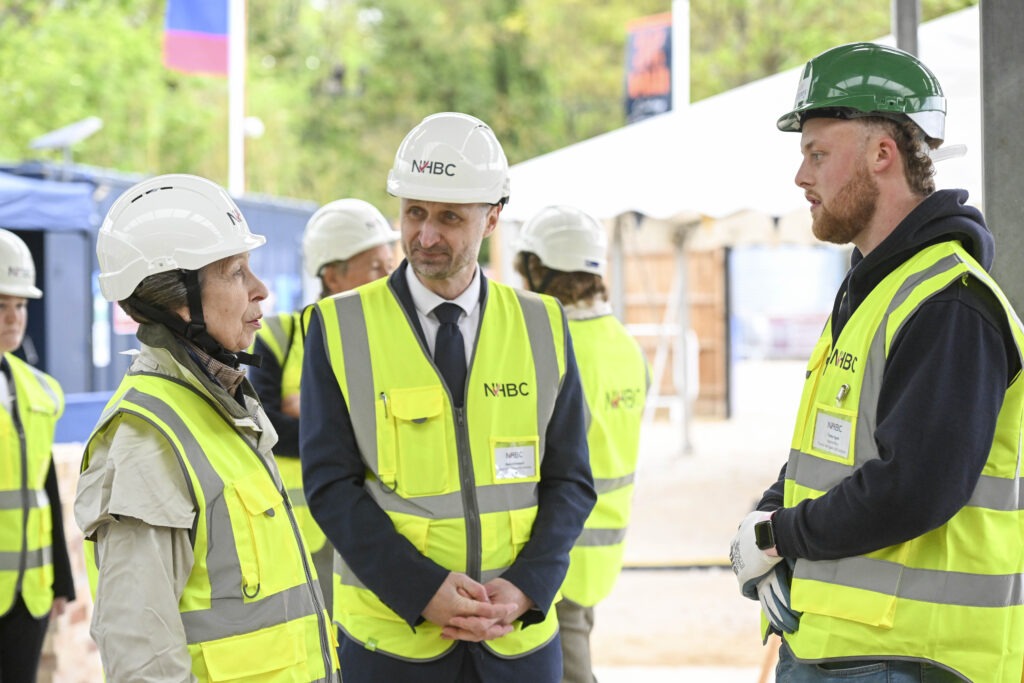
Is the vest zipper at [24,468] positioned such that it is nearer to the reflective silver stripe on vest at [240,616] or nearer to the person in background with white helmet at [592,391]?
the person in background with white helmet at [592,391]

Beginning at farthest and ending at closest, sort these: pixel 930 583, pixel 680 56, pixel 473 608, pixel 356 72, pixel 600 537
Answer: pixel 356 72, pixel 680 56, pixel 600 537, pixel 473 608, pixel 930 583

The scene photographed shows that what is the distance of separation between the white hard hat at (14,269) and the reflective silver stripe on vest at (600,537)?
2270 millimetres

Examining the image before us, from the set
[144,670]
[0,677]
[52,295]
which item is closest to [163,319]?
[144,670]

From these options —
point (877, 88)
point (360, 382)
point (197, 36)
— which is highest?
point (197, 36)

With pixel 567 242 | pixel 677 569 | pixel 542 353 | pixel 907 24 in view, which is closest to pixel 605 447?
pixel 567 242

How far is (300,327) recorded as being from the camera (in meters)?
4.72

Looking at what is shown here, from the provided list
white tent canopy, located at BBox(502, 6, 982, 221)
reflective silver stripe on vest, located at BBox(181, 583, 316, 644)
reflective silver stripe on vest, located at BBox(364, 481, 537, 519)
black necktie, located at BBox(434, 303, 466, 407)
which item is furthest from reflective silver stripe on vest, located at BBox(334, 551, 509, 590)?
white tent canopy, located at BBox(502, 6, 982, 221)

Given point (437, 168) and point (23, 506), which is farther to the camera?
point (23, 506)

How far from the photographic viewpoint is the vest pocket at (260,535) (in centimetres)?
258

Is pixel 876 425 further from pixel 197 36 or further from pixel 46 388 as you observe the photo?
pixel 197 36

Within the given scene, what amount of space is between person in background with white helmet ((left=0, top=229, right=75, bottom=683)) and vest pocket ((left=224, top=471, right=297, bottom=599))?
2205mm

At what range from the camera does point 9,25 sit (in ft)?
64.4

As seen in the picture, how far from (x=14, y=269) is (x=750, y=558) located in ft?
10.2

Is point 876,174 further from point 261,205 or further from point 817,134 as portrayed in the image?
point 261,205
